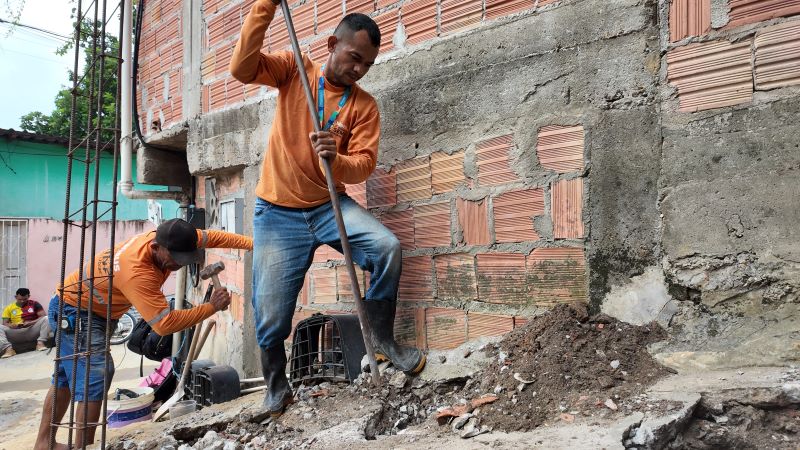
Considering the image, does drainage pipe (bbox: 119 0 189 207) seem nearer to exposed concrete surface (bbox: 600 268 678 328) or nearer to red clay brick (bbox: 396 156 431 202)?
red clay brick (bbox: 396 156 431 202)

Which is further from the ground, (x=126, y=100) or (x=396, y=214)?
(x=126, y=100)

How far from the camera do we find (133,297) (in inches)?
129

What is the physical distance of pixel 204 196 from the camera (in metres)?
5.14

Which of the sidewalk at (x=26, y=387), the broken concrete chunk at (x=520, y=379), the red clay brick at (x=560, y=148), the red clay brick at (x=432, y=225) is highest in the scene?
the red clay brick at (x=560, y=148)

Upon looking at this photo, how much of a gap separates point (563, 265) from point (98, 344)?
114 inches

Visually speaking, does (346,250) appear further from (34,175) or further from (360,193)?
(34,175)

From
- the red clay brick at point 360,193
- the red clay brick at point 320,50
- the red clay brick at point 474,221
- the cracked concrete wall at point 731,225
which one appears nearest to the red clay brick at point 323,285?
the red clay brick at point 360,193

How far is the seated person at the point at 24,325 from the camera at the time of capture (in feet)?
30.7

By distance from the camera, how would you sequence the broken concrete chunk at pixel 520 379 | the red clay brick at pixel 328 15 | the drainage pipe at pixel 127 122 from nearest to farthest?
the broken concrete chunk at pixel 520 379
the red clay brick at pixel 328 15
the drainage pipe at pixel 127 122

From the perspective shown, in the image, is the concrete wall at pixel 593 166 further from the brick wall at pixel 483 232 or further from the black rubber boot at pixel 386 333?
the black rubber boot at pixel 386 333

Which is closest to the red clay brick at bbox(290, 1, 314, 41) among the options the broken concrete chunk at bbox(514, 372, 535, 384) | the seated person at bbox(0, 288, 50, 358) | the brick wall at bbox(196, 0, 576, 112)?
the brick wall at bbox(196, 0, 576, 112)

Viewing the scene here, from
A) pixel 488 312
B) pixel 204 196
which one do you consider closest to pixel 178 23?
pixel 204 196

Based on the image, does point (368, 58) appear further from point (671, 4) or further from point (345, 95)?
point (671, 4)

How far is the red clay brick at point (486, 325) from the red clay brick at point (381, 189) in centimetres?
75
